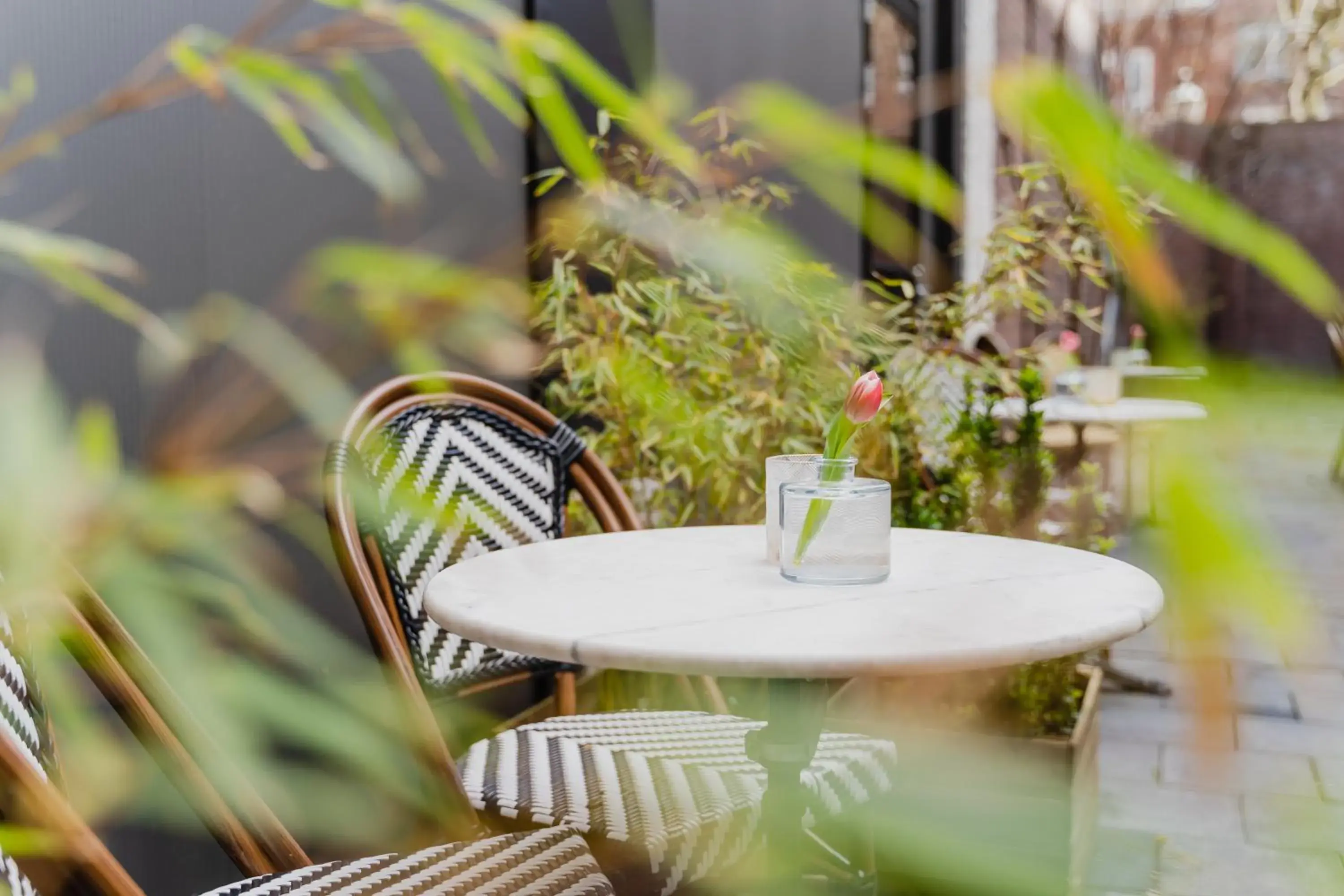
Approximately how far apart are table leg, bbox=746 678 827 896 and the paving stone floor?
38 centimetres

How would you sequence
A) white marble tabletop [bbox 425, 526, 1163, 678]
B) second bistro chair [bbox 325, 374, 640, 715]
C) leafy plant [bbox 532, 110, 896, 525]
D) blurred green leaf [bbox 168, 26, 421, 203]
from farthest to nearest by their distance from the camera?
leafy plant [bbox 532, 110, 896, 525] < second bistro chair [bbox 325, 374, 640, 715] < white marble tabletop [bbox 425, 526, 1163, 678] < blurred green leaf [bbox 168, 26, 421, 203]

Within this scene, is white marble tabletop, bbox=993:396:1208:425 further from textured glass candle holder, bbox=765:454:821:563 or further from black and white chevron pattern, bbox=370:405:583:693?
textured glass candle holder, bbox=765:454:821:563

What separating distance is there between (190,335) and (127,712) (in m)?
0.72

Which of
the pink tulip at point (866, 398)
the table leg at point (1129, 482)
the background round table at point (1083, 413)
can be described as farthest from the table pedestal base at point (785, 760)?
the table leg at point (1129, 482)

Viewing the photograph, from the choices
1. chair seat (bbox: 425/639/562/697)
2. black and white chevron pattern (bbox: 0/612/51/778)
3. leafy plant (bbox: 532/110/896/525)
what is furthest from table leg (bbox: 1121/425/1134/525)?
black and white chevron pattern (bbox: 0/612/51/778)

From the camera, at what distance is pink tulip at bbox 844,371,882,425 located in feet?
3.64

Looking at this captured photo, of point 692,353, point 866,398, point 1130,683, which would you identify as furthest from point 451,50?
point 1130,683

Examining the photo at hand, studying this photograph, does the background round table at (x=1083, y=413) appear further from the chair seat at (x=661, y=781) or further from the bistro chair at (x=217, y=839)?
the bistro chair at (x=217, y=839)

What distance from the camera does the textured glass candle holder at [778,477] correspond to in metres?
1.40

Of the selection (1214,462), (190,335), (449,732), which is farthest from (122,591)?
(449,732)

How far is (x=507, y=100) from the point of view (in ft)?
1.44

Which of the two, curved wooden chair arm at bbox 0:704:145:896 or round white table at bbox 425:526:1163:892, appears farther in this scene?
round white table at bbox 425:526:1163:892

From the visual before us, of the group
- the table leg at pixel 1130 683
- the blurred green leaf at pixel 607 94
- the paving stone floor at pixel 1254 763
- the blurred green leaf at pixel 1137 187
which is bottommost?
the table leg at pixel 1130 683

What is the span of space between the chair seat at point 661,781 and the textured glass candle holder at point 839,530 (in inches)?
11.7
